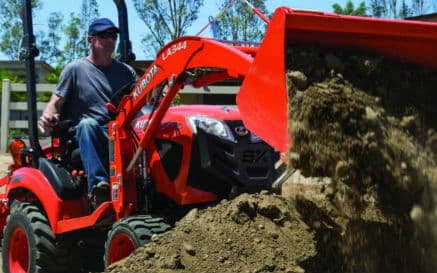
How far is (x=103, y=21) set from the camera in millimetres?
5359

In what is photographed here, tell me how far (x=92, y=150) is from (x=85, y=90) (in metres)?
0.57

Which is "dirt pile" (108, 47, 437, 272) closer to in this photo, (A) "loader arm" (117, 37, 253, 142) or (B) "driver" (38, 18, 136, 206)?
(A) "loader arm" (117, 37, 253, 142)

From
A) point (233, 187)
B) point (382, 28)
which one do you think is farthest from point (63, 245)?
point (382, 28)

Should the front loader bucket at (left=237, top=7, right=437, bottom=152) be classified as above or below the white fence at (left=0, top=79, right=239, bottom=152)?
above

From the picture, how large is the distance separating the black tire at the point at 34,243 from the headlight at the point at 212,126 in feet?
4.84

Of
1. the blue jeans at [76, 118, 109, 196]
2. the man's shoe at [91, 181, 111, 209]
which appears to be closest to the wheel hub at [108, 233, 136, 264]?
the man's shoe at [91, 181, 111, 209]

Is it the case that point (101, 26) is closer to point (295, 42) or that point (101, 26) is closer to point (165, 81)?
point (165, 81)

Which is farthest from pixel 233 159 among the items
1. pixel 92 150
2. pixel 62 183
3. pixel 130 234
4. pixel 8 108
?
pixel 8 108

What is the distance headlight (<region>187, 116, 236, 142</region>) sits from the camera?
4.60 meters

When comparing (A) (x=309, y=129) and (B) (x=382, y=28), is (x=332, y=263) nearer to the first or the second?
(A) (x=309, y=129)

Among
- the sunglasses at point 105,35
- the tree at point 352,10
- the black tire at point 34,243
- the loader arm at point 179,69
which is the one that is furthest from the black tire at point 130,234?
the tree at point 352,10

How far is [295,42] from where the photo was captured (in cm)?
361

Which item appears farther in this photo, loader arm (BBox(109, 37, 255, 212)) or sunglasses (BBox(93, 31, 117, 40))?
sunglasses (BBox(93, 31, 117, 40))

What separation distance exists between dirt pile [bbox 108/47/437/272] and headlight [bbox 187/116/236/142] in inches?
17.9
